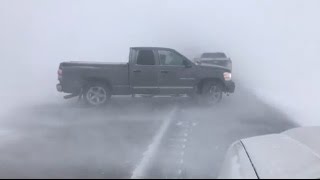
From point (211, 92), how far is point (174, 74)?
1.23 metres

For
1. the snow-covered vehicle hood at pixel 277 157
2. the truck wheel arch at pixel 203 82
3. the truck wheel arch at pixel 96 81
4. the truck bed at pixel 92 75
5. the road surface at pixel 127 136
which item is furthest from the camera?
the truck wheel arch at pixel 203 82

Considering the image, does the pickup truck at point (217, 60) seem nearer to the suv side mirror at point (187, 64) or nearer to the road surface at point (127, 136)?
the road surface at point (127, 136)

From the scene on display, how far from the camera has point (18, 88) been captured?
76.2 ft

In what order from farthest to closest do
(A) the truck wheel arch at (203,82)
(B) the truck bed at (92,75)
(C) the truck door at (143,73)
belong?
(A) the truck wheel arch at (203,82) → (C) the truck door at (143,73) → (B) the truck bed at (92,75)

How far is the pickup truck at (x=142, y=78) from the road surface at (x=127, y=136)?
17.7 inches

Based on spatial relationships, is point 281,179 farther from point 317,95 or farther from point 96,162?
point 317,95

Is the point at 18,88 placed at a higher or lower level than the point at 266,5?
lower

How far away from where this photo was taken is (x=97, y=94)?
14.8 m

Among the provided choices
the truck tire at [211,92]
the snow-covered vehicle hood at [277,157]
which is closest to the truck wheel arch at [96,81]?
the truck tire at [211,92]

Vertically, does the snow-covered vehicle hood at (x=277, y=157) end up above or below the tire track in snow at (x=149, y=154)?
above

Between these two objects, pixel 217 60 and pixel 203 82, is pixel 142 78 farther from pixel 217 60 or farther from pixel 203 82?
pixel 217 60

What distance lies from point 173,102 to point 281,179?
1358 centimetres

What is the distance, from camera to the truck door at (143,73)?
583 inches

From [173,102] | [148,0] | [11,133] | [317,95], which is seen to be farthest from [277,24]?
[11,133]
